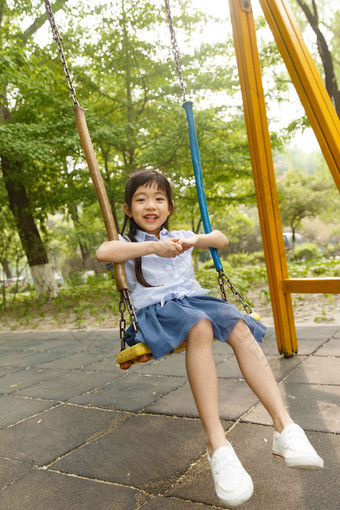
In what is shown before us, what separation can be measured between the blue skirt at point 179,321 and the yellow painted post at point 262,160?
3.50 feet

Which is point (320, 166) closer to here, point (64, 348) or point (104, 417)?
point (64, 348)

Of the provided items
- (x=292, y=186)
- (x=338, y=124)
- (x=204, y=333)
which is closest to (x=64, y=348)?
(x=204, y=333)

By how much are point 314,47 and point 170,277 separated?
8.21 meters

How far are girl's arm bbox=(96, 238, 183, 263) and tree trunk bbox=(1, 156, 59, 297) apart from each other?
7264 millimetres

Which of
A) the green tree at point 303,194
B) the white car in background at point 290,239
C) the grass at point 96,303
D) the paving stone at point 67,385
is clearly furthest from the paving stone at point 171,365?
the white car in background at point 290,239

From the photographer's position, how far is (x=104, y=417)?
2424 millimetres

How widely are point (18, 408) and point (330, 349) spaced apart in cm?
210

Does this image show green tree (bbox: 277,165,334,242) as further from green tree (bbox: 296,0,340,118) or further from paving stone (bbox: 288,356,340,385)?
paving stone (bbox: 288,356,340,385)

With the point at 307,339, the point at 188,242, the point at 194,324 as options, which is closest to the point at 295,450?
the point at 194,324

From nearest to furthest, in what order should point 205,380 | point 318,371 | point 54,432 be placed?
point 205,380 → point 54,432 → point 318,371

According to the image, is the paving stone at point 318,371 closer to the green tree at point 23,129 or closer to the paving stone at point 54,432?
the paving stone at point 54,432

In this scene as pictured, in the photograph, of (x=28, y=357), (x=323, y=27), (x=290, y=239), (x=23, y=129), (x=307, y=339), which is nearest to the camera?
(x=307, y=339)

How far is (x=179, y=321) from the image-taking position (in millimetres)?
1740

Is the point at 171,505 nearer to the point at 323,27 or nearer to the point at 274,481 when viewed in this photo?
the point at 274,481
